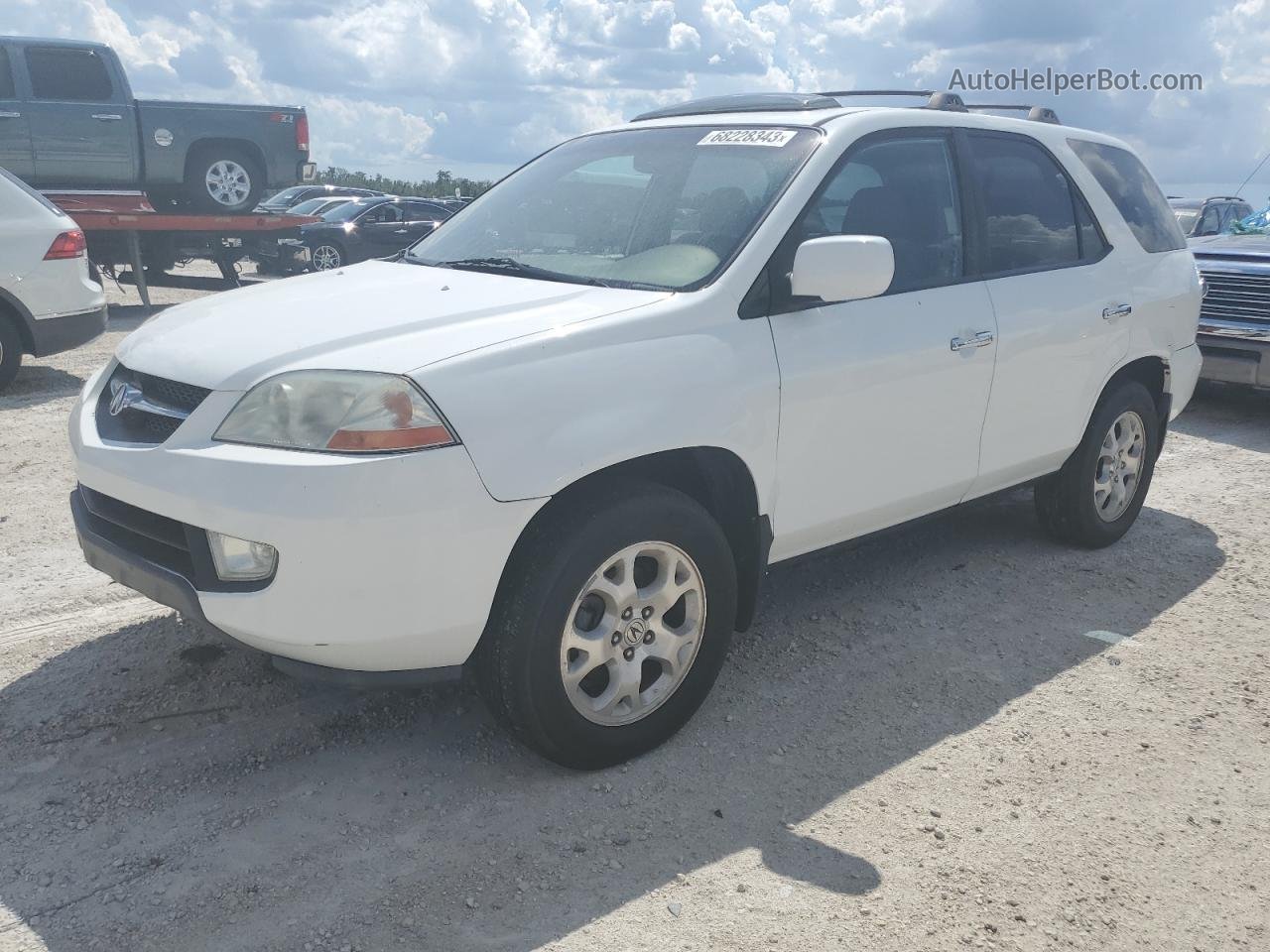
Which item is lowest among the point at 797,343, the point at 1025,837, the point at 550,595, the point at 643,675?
the point at 1025,837

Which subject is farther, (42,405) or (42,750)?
(42,405)

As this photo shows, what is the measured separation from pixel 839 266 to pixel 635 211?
2.72ft

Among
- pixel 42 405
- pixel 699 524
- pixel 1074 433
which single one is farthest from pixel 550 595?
pixel 42 405

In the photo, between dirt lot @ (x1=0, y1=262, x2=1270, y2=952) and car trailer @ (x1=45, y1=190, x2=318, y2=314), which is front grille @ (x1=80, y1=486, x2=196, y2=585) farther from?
car trailer @ (x1=45, y1=190, x2=318, y2=314)

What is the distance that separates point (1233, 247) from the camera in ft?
29.7

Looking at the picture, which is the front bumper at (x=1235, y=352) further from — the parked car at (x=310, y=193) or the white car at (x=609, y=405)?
the parked car at (x=310, y=193)

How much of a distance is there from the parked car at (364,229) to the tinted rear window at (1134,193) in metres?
12.8

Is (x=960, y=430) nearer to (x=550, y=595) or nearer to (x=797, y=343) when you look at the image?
(x=797, y=343)

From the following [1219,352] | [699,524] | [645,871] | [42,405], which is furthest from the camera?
[1219,352]

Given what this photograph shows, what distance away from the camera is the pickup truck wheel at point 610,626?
2951mm

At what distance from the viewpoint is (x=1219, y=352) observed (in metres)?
8.27

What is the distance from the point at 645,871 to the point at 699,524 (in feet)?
3.10

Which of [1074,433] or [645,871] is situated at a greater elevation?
[1074,433]

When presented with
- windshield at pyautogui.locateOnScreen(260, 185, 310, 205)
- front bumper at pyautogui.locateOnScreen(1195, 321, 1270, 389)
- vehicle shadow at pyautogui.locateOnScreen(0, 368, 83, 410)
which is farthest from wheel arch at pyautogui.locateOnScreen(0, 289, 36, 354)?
windshield at pyautogui.locateOnScreen(260, 185, 310, 205)
